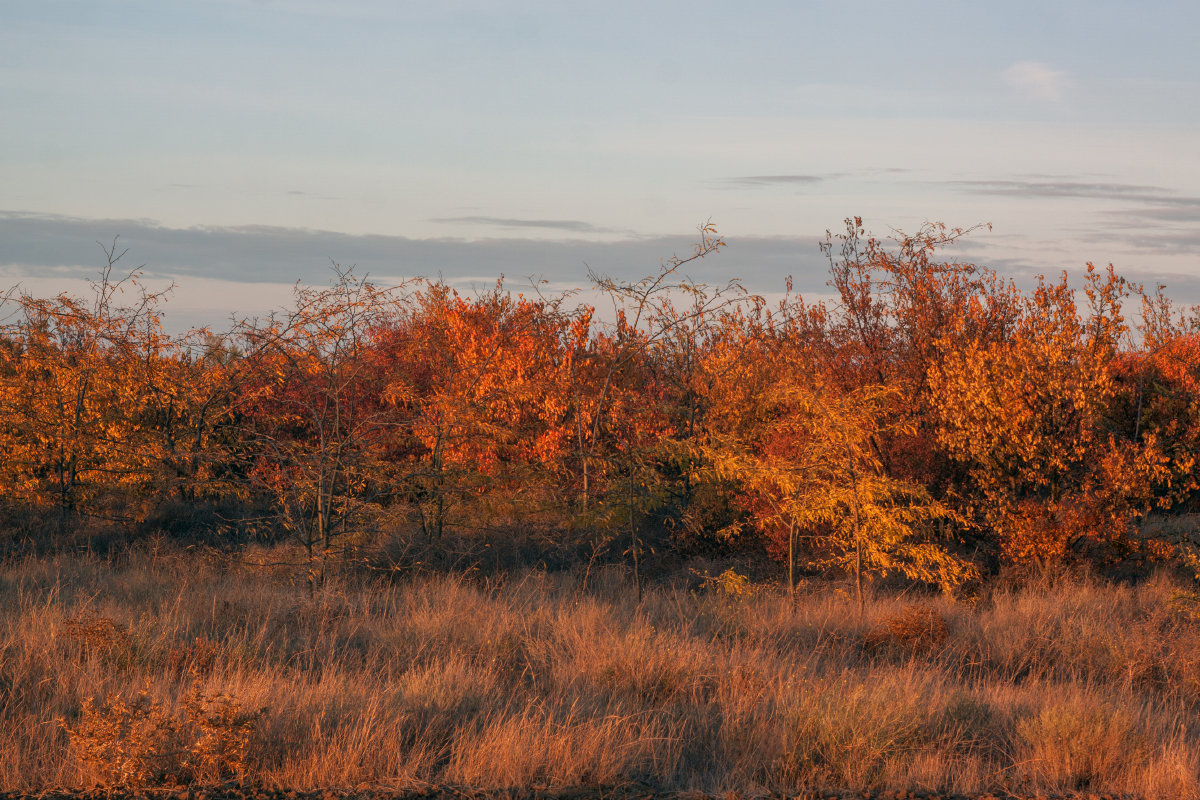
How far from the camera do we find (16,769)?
14.2 ft

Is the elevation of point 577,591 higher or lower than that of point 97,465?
lower

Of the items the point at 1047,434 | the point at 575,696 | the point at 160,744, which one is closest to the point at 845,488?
the point at 1047,434

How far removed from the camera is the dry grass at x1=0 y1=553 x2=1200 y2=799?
14.9 feet

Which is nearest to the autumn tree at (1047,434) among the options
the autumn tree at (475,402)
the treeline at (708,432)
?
the treeline at (708,432)

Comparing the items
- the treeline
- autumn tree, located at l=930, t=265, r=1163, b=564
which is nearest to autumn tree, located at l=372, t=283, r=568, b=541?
the treeline

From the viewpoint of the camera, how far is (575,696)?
5.53 meters

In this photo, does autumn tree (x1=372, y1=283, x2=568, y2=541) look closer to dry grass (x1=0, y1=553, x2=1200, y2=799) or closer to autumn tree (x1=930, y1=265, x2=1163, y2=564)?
dry grass (x1=0, y1=553, x2=1200, y2=799)

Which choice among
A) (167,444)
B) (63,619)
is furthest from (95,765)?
(167,444)

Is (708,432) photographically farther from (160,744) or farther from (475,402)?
(160,744)

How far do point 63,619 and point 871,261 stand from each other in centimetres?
1195

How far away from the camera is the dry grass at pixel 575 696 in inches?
178

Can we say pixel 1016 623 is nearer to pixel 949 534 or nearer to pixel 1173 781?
pixel 949 534

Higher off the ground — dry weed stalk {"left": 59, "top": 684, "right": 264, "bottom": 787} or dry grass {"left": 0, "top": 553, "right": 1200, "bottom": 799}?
dry weed stalk {"left": 59, "top": 684, "right": 264, "bottom": 787}

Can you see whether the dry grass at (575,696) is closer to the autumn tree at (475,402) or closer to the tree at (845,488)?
the tree at (845,488)
